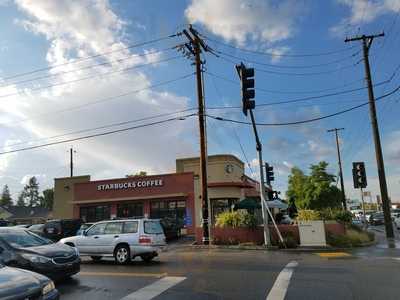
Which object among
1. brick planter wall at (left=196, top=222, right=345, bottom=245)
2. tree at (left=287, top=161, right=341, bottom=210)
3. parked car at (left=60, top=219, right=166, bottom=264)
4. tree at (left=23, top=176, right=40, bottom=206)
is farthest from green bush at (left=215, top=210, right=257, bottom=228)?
tree at (left=23, top=176, right=40, bottom=206)

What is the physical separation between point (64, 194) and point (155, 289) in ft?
112

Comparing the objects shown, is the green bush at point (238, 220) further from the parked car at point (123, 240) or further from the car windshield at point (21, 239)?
the car windshield at point (21, 239)

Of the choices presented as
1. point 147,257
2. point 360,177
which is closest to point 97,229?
point 147,257

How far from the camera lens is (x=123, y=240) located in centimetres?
1471

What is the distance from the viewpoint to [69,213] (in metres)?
39.9

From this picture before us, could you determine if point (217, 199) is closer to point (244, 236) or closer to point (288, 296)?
point (244, 236)

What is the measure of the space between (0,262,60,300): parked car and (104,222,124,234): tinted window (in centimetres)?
898

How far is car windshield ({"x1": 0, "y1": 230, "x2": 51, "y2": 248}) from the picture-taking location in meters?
10.5

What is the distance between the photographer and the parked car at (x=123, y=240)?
14.5m

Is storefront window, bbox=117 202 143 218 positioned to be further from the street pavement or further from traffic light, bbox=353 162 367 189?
the street pavement

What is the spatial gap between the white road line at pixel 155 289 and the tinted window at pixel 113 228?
193 inches

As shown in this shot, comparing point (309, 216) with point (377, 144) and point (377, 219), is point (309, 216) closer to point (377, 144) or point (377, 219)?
point (377, 144)

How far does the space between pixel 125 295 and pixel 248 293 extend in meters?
2.55

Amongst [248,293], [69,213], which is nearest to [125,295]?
[248,293]
